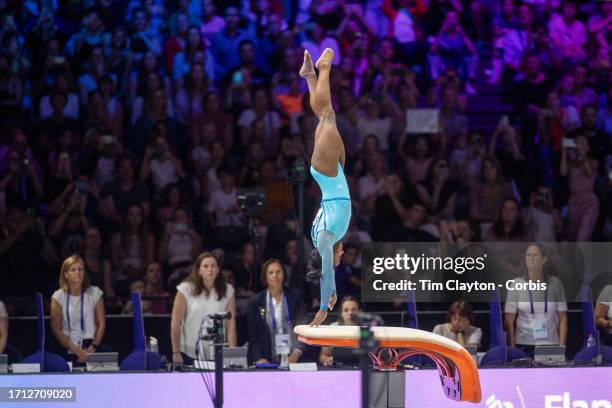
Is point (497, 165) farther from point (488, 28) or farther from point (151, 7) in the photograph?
point (151, 7)

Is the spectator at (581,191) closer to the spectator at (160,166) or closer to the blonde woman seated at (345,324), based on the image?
the blonde woman seated at (345,324)

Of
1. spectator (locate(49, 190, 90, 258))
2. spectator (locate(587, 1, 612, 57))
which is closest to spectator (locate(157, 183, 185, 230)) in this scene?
spectator (locate(49, 190, 90, 258))

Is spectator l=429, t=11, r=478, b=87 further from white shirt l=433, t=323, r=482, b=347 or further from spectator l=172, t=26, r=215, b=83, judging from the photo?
white shirt l=433, t=323, r=482, b=347

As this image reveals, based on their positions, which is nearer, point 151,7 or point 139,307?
point 139,307

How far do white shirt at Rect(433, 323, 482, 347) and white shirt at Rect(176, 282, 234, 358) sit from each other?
198 centimetres

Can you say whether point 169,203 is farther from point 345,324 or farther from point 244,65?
point 345,324

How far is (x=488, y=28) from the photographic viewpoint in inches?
551

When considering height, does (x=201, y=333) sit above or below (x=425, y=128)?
below

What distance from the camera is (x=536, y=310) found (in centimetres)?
982

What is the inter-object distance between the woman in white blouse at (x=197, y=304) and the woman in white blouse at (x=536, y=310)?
2.61 m

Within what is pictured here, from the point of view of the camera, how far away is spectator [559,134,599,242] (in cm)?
1204

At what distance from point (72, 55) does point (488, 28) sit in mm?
5352

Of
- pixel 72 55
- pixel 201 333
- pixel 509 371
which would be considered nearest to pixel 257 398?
pixel 201 333

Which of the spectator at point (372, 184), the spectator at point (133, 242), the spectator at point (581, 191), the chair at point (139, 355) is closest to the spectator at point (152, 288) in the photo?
the spectator at point (133, 242)
